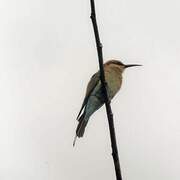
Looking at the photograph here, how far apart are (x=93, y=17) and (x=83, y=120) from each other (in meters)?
1.49

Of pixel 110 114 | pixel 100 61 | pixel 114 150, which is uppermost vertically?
pixel 100 61

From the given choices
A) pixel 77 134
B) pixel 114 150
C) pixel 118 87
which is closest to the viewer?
pixel 114 150

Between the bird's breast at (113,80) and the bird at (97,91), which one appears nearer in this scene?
the bird at (97,91)

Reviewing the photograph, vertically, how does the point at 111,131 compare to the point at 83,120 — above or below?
above

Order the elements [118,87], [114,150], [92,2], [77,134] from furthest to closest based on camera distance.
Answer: [118,87] < [77,134] < [114,150] < [92,2]

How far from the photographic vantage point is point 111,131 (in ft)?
7.12

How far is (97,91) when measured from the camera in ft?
11.7

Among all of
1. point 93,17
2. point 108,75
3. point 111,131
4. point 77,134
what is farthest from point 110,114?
point 108,75

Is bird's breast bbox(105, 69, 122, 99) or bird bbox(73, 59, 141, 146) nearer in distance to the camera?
bird bbox(73, 59, 141, 146)

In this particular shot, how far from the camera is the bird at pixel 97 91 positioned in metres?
3.50

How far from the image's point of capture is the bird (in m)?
3.50

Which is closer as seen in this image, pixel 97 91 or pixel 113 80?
pixel 97 91

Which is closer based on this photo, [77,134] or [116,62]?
[77,134]

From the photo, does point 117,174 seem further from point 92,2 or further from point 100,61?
point 92,2
